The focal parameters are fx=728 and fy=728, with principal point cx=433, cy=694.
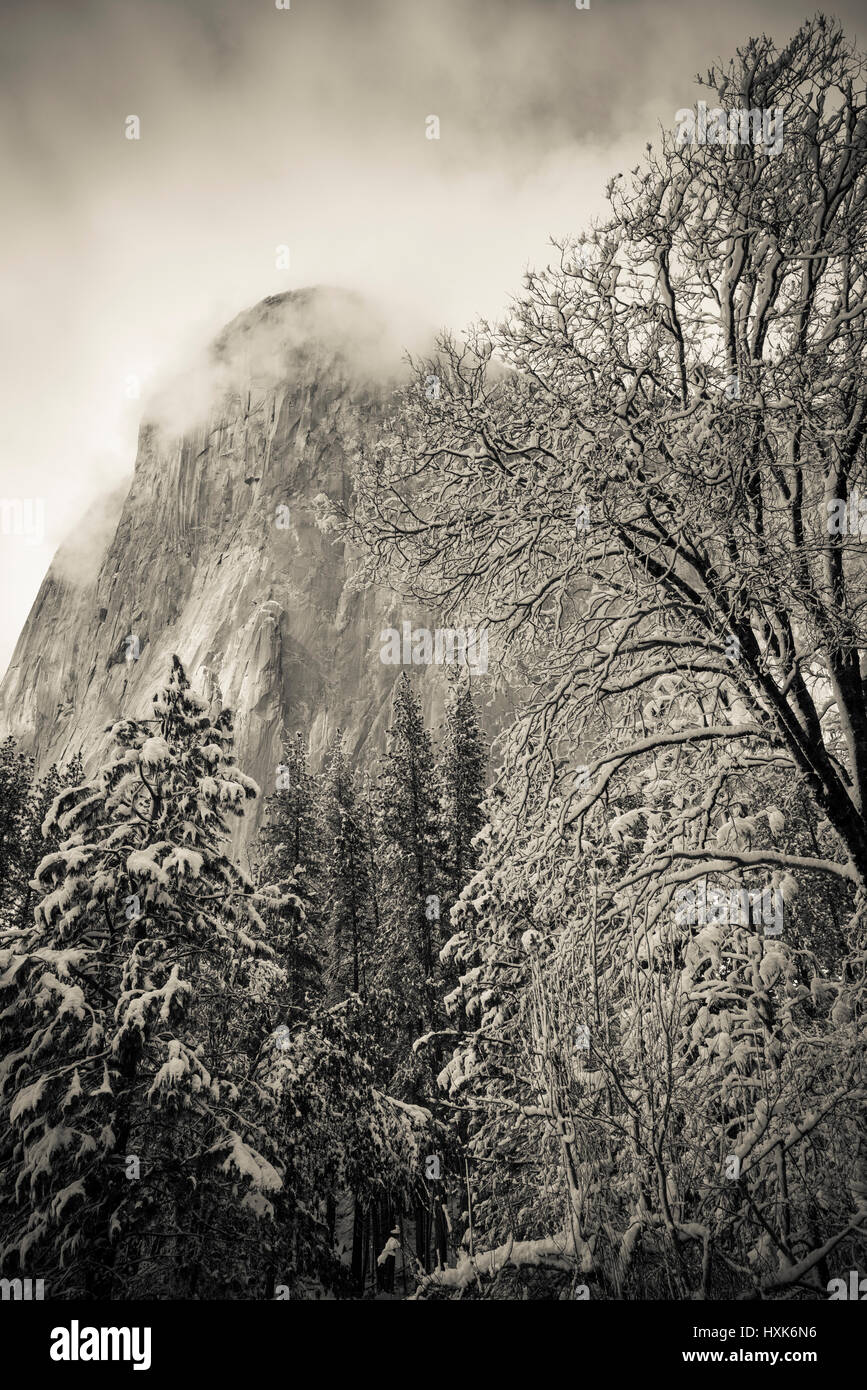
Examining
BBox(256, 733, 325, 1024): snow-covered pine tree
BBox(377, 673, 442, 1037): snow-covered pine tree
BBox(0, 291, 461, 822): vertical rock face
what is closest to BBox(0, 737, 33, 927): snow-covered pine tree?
BBox(256, 733, 325, 1024): snow-covered pine tree

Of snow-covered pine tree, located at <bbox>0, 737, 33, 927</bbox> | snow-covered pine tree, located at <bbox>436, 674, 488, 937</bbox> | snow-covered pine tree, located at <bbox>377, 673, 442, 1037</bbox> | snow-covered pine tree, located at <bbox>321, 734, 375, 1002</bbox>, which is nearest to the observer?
snow-covered pine tree, located at <bbox>377, 673, 442, 1037</bbox>

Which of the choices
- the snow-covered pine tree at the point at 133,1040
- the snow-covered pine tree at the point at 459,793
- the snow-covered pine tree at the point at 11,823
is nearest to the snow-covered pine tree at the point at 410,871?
the snow-covered pine tree at the point at 459,793

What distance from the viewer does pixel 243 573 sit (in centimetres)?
10250

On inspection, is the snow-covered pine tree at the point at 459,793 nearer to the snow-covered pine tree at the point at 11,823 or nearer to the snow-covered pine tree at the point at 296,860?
the snow-covered pine tree at the point at 296,860

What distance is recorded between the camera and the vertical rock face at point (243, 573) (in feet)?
296

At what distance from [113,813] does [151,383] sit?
166962 millimetres

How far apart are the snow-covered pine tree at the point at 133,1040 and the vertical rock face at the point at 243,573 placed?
68.4m

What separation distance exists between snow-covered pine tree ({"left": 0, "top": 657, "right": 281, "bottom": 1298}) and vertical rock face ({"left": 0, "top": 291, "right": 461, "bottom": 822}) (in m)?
68.4

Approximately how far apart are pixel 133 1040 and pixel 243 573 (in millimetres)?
99750

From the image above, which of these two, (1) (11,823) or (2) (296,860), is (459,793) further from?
(1) (11,823)

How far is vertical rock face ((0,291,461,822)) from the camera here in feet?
296

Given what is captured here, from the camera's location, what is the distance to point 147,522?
126625mm

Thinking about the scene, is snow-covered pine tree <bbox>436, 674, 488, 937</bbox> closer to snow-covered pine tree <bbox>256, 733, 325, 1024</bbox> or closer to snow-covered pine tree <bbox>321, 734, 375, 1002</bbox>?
snow-covered pine tree <bbox>256, 733, 325, 1024</bbox>
